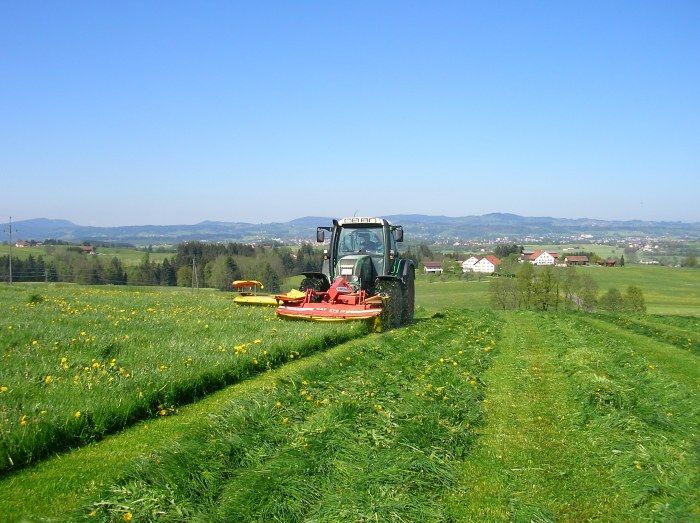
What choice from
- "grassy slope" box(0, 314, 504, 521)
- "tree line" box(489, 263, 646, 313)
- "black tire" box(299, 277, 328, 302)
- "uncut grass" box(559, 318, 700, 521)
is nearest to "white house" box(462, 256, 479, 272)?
"tree line" box(489, 263, 646, 313)

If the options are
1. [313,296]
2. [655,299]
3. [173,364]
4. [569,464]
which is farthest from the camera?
[655,299]

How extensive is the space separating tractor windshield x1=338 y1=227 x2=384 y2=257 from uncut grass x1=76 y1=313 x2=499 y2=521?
8.79m

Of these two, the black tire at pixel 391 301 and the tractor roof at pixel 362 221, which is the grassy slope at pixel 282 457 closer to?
the black tire at pixel 391 301

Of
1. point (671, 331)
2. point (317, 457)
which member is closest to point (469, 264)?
point (671, 331)

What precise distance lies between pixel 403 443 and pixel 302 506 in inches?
57.5

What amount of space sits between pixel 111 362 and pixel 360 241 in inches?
399

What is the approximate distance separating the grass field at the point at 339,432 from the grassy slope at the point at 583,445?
0.02 meters

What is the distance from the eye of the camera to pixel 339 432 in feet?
18.9

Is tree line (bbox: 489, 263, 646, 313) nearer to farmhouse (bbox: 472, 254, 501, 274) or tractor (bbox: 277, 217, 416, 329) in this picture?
farmhouse (bbox: 472, 254, 501, 274)

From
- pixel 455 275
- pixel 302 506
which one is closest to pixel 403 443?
pixel 302 506

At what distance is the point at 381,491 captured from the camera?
180 inches

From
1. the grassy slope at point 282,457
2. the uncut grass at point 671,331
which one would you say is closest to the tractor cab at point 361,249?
the uncut grass at point 671,331

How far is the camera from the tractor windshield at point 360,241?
671 inches

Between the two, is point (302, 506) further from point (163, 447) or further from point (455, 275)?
point (455, 275)
